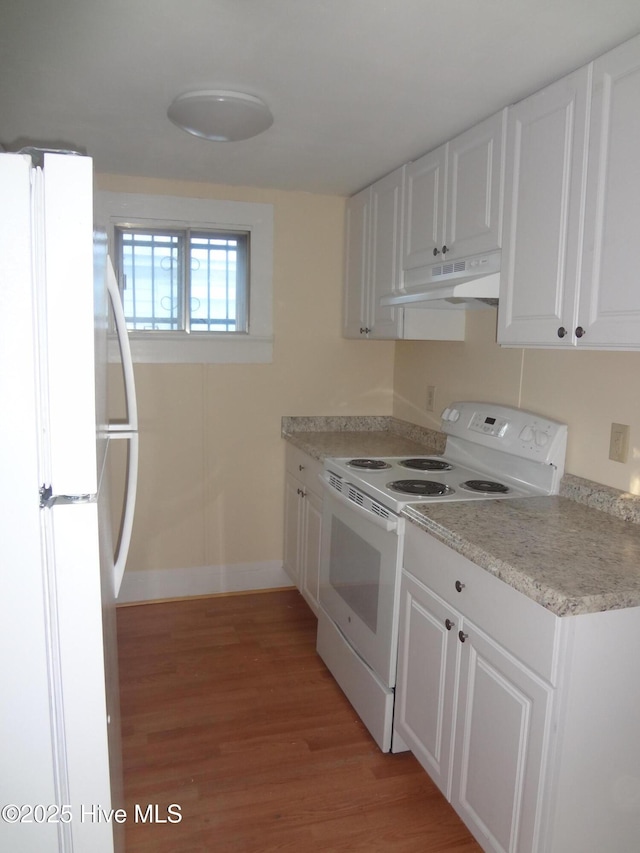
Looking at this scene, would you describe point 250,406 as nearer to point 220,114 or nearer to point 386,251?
point 386,251

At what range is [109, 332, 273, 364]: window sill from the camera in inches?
127

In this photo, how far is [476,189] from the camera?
2.14 meters

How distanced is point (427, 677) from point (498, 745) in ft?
1.23

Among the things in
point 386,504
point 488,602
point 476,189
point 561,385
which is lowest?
point 488,602

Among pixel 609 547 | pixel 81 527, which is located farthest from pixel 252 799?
pixel 81 527

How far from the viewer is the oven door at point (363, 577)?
2.06 m

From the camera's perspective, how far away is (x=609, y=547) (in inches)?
63.6

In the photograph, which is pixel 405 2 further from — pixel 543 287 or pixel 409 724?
pixel 409 724

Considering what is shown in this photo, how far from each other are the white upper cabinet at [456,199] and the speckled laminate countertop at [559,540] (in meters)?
0.86

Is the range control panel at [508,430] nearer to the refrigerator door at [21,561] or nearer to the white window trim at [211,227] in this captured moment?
the white window trim at [211,227]

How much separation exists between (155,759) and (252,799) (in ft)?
1.29

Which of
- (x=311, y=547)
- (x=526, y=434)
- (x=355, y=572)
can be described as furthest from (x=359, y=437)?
(x=526, y=434)

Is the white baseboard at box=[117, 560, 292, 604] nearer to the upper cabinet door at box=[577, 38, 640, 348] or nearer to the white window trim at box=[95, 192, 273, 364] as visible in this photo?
the white window trim at box=[95, 192, 273, 364]

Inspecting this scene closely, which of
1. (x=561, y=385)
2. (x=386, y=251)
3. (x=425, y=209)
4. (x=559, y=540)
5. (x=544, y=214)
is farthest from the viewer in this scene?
(x=386, y=251)
